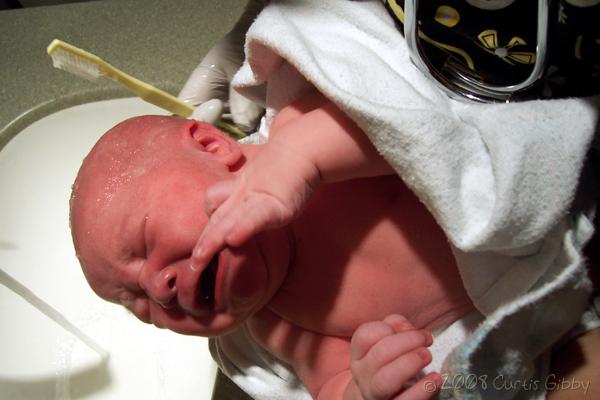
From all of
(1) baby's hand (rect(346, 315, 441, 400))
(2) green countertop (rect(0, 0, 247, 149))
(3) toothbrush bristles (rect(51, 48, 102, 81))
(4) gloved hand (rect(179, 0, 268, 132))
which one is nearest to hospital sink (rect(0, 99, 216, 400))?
(2) green countertop (rect(0, 0, 247, 149))

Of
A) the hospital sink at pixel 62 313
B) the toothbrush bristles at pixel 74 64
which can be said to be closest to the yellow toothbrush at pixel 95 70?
the toothbrush bristles at pixel 74 64

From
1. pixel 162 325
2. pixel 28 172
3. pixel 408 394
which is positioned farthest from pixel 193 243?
pixel 28 172

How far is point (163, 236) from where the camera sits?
1.64 feet

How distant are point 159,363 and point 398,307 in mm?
474

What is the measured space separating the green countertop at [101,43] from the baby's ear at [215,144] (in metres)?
0.41

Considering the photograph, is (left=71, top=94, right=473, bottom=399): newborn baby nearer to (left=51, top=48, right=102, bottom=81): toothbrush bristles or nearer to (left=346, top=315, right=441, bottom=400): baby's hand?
(left=346, top=315, right=441, bottom=400): baby's hand

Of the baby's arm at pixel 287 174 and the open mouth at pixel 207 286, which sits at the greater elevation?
the baby's arm at pixel 287 174

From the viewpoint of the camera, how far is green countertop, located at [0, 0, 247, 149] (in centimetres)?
98

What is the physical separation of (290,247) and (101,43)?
650mm

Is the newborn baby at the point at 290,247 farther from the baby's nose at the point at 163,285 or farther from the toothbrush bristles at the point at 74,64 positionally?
the toothbrush bristles at the point at 74,64

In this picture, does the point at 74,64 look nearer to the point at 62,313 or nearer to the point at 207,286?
the point at 207,286

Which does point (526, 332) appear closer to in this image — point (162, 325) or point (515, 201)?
point (515, 201)

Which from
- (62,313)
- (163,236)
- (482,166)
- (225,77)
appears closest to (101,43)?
(225,77)

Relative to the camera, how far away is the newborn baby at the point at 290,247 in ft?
1.58
